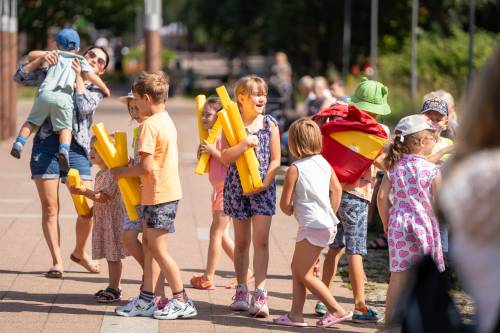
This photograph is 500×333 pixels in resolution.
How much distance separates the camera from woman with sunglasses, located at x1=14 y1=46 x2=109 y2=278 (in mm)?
8359

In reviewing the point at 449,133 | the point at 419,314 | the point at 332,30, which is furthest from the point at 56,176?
the point at 332,30

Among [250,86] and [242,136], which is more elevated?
[250,86]

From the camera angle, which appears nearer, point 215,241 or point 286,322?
point 286,322

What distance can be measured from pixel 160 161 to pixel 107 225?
951mm

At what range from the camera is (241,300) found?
742 centimetres

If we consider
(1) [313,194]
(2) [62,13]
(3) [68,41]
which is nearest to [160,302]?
(1) [313,194]

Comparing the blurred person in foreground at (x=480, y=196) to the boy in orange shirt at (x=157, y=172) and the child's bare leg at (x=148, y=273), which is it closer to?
the boy in orange shirt at (x=157, y=172)

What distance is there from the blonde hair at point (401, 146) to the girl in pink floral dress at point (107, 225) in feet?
6.55

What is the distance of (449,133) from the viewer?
8.50 metres

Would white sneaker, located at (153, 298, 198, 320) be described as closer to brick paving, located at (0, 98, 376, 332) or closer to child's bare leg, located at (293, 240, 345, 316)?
brick paving, located at (0, 98, 376, 332)

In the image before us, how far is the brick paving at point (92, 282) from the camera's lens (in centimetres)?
695

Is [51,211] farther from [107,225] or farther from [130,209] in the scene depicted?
[130,209]

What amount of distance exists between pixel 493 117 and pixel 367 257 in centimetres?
732

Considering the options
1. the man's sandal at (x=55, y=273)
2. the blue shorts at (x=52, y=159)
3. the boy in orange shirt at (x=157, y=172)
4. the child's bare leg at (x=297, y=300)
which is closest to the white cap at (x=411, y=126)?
the child's bare leg at (x=297, y=300)
